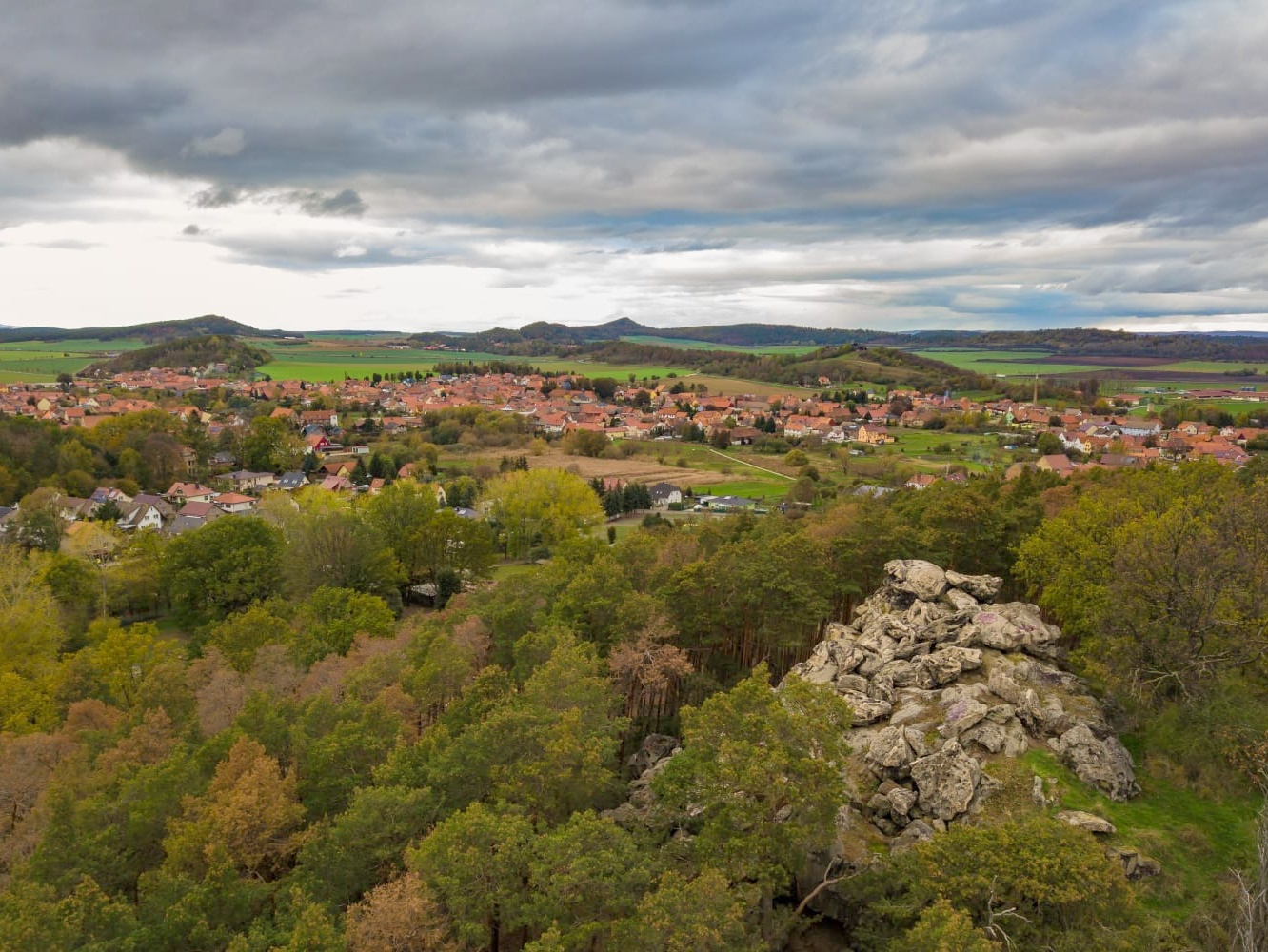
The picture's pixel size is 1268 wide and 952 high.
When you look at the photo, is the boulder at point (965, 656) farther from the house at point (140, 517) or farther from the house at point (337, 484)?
the house at point (337, 484)

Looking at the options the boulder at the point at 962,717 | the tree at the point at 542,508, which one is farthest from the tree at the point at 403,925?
the tree at the point at 542,508

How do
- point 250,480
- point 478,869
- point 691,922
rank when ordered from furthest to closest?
point 250,480 < point 478,869 < point 691,922

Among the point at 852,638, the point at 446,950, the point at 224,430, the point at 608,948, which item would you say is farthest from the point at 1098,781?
the point at 224,430

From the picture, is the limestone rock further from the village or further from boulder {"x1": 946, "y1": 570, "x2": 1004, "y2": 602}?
the village

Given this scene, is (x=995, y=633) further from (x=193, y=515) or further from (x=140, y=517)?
(x=140, y=517)

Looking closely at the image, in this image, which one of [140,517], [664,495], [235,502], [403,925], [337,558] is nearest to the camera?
[403,925]

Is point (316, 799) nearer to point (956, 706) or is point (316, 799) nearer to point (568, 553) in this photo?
point (956, 706)

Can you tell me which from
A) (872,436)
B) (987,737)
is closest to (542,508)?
(987,737)
